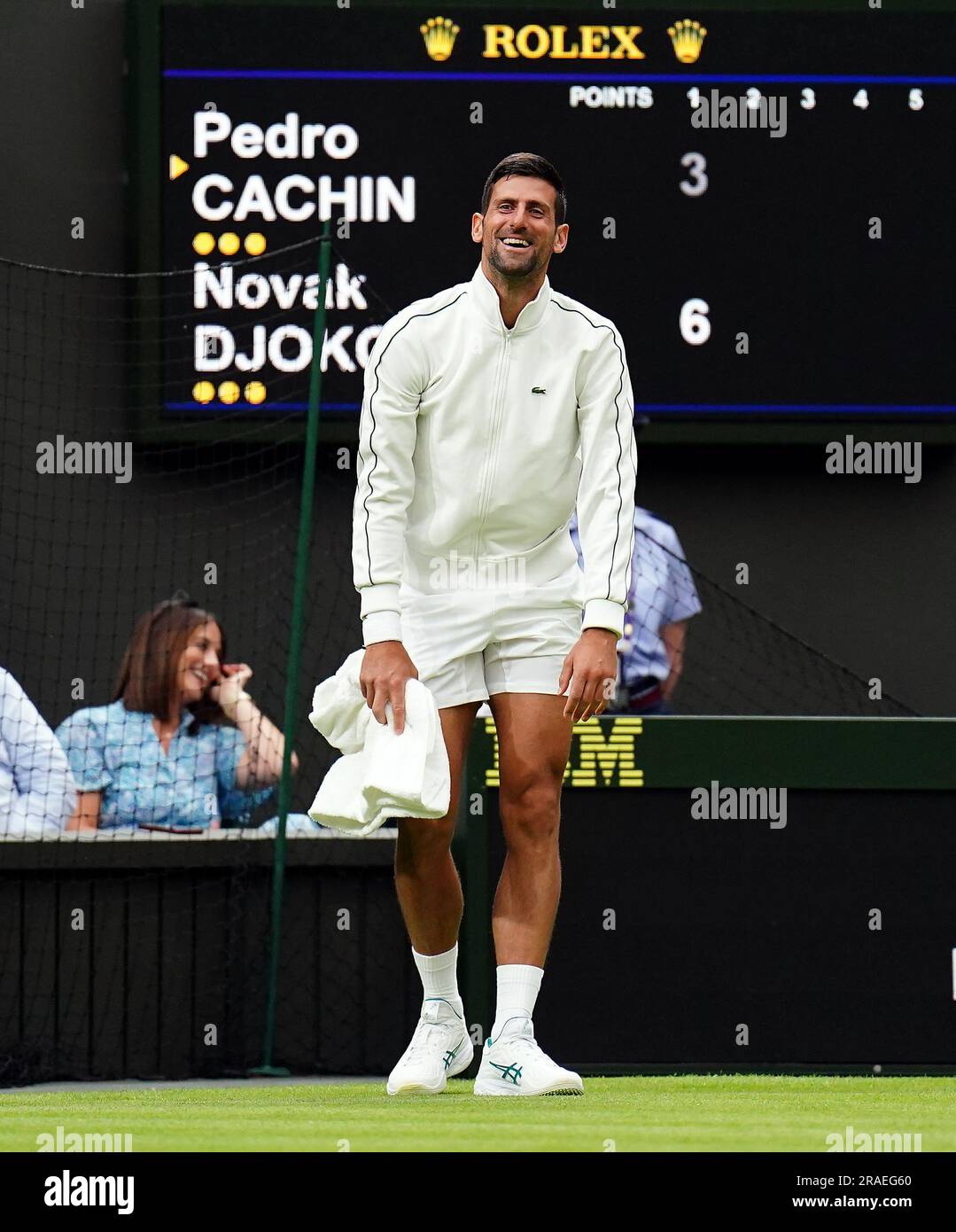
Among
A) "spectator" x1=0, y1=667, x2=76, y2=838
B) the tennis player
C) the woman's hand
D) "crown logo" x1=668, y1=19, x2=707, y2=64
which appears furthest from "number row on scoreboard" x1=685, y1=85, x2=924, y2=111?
the tennis player

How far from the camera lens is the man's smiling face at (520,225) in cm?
391

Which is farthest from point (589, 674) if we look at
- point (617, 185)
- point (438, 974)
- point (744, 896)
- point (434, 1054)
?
point (617, 185)

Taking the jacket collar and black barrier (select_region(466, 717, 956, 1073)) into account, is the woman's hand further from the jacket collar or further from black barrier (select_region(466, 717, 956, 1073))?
the jacket collar

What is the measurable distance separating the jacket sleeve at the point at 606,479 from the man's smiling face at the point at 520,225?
0.20 meters

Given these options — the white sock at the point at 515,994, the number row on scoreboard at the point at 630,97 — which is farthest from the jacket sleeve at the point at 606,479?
the number row on scoreboard at the point at 630,97

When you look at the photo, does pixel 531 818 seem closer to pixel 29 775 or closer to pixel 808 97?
pixel 29 775

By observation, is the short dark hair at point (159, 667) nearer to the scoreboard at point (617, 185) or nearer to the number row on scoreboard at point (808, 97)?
the scoreboard at point (617, 185)

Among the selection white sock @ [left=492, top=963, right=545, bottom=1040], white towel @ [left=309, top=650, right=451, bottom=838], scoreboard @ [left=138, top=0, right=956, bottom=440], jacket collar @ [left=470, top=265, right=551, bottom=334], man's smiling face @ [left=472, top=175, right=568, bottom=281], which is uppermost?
scoreboard @ [left=138, top=0, right=956, bottom=440]

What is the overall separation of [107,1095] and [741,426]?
3418mm

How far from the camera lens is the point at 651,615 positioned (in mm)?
6551

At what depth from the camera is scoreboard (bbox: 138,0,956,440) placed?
7004 mm

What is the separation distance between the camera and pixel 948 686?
7.88 m

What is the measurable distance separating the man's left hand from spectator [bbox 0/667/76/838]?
1.99 meters

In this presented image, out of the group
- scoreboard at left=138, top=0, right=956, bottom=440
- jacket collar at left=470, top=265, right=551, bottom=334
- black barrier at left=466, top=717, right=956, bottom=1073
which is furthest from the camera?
scoreboard at left=138, top=0, right=956, bottom=440
